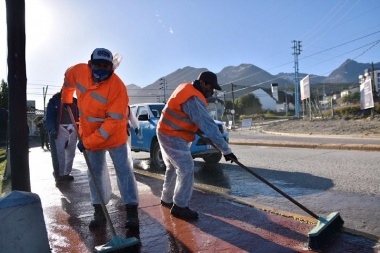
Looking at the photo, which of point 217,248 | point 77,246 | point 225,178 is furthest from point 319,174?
point 77,246

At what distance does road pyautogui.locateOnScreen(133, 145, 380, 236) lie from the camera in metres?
4.43

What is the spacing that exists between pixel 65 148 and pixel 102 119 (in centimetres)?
341

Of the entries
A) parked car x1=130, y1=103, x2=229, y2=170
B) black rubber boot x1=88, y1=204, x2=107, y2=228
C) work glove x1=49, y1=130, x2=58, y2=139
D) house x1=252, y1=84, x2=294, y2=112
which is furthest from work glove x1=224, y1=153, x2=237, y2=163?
house x1=252, y1=84, x2=294, y2=112

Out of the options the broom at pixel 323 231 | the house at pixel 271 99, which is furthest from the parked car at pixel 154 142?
the house at pixel 271 99

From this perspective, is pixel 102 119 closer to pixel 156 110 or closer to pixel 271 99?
pixel 156 110

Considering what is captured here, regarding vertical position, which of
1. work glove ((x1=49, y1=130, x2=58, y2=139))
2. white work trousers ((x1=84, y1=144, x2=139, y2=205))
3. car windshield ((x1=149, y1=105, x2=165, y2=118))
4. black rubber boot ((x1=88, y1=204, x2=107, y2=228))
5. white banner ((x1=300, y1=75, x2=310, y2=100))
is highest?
white banner ((x1=300, y1=75, x2=310, y2=100))

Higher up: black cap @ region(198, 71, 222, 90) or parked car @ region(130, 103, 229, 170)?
black cap @ region(198, 71, 222, 90)

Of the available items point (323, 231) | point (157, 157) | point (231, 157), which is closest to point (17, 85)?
point (231, 157)

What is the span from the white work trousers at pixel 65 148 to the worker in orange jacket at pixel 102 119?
2.75m

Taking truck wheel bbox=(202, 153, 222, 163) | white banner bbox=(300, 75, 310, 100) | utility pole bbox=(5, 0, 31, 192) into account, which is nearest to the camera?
utility pole bbox=(5, 0, 31, 192)

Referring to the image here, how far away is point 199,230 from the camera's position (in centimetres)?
370

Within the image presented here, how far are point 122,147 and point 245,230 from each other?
160 centimetres

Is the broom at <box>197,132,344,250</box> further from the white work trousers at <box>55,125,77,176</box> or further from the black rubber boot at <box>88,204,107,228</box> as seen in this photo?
the white work trousers at <box>55,125,77,176</box>

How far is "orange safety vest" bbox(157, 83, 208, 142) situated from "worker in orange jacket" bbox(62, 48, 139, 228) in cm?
54
